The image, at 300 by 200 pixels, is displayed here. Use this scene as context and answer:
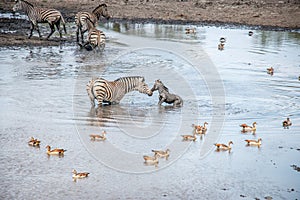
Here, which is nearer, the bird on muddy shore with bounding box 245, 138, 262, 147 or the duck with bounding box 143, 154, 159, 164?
the duck with bounding box 143, 154, 159, 164

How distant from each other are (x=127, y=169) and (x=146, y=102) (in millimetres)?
4798

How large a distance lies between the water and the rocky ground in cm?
656

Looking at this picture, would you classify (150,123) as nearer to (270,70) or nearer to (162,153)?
(162,153)

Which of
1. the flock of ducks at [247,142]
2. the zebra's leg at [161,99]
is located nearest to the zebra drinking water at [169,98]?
the zebra's leg at [161,99]

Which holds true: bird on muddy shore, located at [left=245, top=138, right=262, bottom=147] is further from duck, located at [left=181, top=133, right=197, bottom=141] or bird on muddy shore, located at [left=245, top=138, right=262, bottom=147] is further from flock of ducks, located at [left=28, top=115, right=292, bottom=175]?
duck, located at [left=181, top=133, right=197, bottom=141]

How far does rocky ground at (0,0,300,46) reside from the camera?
26562 mm

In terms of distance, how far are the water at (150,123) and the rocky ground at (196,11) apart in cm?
656

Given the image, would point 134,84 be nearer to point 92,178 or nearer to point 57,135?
point 57,135

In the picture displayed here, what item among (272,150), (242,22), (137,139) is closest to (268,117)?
(272,150)

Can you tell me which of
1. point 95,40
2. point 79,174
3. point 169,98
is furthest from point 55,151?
point 95,40

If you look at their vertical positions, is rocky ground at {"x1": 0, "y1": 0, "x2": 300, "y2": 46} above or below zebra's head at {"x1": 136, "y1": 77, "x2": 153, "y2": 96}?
above

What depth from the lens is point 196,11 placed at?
2869 centimetres

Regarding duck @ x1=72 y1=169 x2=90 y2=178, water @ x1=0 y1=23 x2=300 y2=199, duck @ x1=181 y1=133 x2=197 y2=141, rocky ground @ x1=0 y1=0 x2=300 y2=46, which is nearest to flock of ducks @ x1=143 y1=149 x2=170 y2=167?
water @ x1=0 y1=23 x2=300 y2=199

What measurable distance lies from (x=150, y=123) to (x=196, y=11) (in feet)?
59.8
